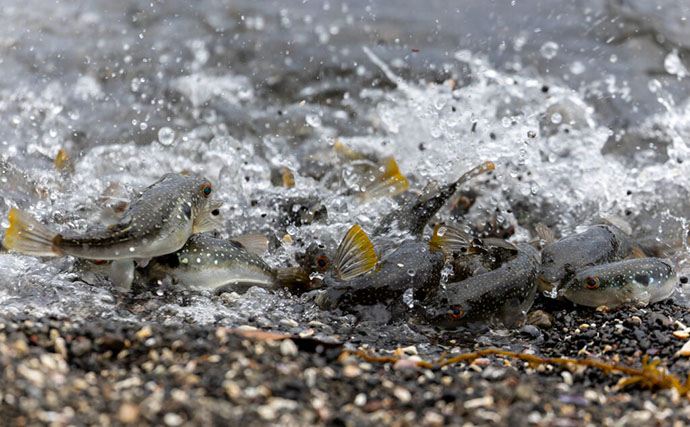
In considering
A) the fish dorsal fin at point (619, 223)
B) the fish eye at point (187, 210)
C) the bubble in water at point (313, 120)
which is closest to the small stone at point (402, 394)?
the fish eye at point (187, 210)

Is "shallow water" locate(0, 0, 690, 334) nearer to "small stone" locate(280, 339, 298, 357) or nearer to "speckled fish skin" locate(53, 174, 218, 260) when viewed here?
"speckled fish skin" locate(53, 174, 218, 260)

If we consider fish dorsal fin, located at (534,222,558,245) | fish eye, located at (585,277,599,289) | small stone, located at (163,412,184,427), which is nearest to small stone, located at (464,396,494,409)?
small stone, located at (163,412,184,427)

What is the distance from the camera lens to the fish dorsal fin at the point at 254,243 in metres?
5.13

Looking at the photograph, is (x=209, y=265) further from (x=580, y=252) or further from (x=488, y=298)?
(x=580, y=252)

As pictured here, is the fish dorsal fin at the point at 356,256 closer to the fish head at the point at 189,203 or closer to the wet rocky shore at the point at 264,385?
the wet rocky shore at the point at 264,385

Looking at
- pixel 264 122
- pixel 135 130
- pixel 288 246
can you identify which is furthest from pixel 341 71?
pixel 288 246

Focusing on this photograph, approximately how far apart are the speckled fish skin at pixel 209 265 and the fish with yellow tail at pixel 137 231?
13cm

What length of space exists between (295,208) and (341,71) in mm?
3111

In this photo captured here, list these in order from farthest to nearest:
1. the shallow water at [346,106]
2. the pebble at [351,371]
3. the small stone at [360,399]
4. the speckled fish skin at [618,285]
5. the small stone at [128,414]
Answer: the shallow water at [346,106] < the speckled fish skin at [618,285] < the pebble at [351,371] < the small stone at [360,399] < the small stone at [128,414]

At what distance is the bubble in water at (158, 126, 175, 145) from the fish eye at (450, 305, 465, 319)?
4.34m

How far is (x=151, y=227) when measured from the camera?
438 cm

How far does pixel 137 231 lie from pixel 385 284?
1.80 m

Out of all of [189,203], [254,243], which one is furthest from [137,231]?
[254,243]

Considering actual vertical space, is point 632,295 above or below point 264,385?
below
